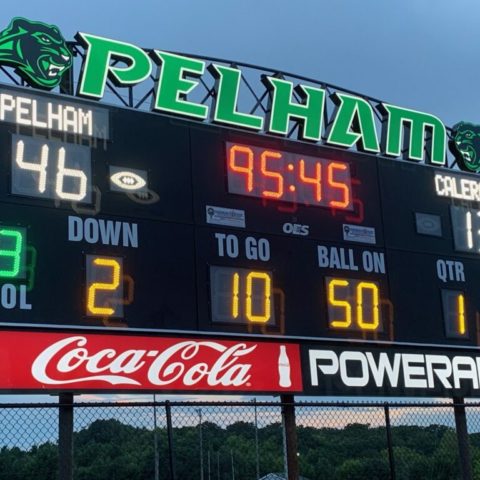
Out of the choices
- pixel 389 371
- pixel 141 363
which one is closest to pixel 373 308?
pixel 389 371

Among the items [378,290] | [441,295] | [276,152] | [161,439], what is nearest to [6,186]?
[276,152]

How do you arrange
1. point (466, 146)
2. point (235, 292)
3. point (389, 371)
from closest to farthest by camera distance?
point (235, 292) < point (389, 371) < point (466, 146)

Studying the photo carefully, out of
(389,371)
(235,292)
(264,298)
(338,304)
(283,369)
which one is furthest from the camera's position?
(389,371)

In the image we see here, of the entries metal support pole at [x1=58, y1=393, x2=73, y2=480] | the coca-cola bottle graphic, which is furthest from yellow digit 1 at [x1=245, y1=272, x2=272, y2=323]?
metal support pole at [x1=58, y1=393, x2=73, y2=480]

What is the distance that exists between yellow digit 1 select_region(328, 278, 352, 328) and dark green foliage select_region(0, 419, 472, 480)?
648 cm

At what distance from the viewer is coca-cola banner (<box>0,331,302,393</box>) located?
8398 mm

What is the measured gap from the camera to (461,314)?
449 inches

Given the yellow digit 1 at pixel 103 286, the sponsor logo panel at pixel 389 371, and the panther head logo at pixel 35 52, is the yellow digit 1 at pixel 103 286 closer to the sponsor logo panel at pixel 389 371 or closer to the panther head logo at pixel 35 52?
the panther head logo at pixel 35 52

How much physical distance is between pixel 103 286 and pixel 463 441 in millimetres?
5618

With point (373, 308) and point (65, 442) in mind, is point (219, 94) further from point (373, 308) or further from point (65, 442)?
point (65, 442)

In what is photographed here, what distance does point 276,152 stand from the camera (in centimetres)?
1053

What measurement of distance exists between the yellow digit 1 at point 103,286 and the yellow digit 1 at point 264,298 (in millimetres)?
1625

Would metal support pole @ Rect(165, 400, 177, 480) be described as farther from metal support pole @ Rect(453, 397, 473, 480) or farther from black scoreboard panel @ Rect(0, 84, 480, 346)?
metal support pole @ Rect(453, 397, 473, 480)

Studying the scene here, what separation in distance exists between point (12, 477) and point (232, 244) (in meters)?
8.74
